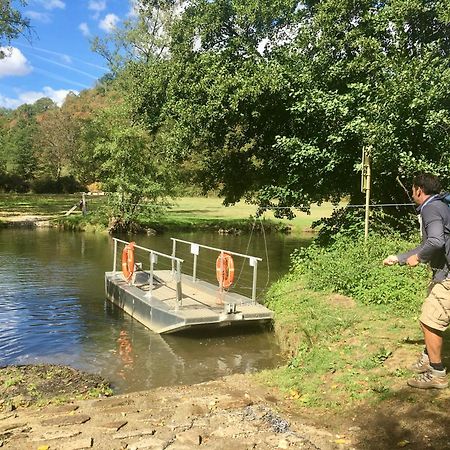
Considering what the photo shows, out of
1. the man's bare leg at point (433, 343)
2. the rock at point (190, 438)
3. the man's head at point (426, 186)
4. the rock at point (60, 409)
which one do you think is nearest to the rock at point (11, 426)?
the rock at point (60, 409)

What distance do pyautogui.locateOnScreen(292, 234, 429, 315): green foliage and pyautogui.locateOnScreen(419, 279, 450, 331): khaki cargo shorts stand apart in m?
3.48

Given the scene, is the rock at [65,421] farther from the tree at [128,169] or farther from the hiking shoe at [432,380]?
the tree at [128,169]

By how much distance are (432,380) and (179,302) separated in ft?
20.0

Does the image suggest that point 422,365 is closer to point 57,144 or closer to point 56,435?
point 56,435

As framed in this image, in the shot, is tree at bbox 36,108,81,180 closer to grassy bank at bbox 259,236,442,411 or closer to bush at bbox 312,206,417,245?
bush at bbox 312,206,417,245

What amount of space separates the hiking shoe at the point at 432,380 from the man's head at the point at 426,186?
71.0 inches

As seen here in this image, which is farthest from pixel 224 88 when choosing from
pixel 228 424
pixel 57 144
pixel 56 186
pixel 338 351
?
pixel 57 144

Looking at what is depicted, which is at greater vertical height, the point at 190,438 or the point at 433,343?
the point at 433,343

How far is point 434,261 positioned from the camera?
17.1 ft

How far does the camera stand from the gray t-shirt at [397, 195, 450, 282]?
504 cm

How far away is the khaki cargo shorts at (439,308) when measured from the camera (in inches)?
203

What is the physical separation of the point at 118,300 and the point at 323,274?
5.27m

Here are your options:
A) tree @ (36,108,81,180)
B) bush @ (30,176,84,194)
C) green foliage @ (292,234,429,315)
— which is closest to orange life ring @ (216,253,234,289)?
green foliage @ (292,234,429,315)

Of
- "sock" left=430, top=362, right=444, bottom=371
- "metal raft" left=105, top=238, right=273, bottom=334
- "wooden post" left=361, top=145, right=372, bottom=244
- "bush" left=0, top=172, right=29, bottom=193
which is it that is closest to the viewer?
"sock" left=430, top=362, right=444, bottom=371
